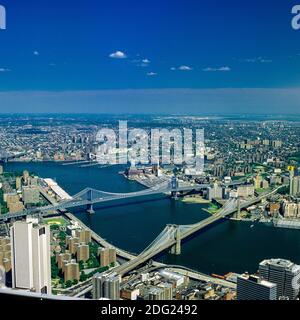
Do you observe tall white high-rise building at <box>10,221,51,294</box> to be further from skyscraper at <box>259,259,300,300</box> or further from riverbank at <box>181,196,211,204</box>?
riverbank at <box>181,196,211,204</box>

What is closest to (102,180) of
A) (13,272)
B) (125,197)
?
(125,197)

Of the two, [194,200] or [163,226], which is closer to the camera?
[163,226]

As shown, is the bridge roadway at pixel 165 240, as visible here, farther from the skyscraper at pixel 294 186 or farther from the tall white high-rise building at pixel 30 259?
the tall white high-rise building at pixel 30 259

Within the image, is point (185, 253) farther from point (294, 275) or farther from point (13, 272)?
point (13, 272)

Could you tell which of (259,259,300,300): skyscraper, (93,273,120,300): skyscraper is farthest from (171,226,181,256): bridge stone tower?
(93,273,120,300): skyscraper

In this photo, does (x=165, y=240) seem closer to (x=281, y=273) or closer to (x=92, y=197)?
(x=92, y=197)

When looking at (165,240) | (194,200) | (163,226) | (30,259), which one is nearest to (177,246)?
(165,240)
